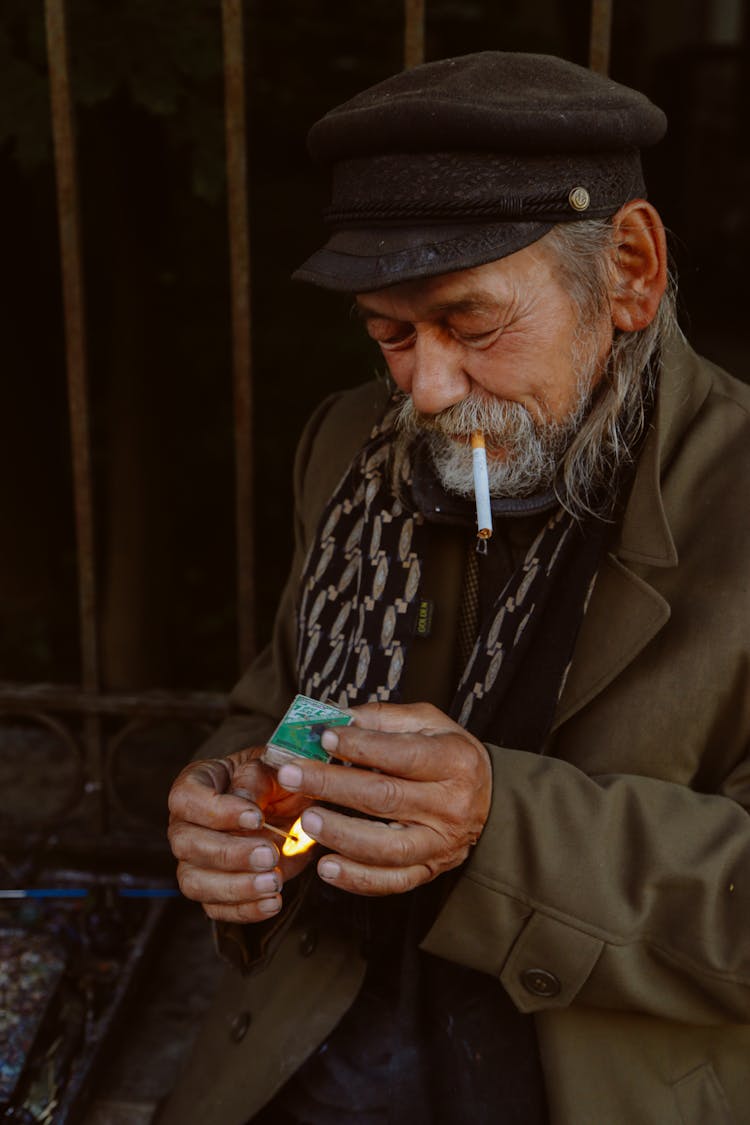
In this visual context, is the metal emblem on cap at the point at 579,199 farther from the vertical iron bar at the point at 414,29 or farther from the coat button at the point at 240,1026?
the coat button at the point at 240,1026

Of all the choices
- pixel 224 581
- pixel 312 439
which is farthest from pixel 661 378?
pixel 224 581

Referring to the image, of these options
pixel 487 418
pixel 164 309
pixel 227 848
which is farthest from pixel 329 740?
pixel 164 309

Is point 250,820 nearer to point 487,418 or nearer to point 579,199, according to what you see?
point 487,418

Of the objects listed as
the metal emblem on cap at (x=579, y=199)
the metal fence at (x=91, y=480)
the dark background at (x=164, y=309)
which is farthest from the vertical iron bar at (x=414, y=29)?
the metal emblem on cap at (x=579, y=199)

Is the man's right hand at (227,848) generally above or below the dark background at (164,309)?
below

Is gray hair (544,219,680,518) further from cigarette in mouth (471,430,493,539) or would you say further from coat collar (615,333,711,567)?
cigarette in mouth (471,430,493,539)

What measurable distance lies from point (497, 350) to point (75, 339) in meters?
1.16

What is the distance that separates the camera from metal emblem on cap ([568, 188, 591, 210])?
1680 mm

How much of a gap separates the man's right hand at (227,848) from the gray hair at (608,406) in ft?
2.20

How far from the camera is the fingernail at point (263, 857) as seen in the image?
5.32ft

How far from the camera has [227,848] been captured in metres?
1.66

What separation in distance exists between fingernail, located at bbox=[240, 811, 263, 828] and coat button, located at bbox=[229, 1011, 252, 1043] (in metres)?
0.53

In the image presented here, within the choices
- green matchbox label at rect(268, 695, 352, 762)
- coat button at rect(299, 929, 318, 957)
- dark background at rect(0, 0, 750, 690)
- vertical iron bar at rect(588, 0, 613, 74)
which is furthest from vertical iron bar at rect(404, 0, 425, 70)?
coat button at rect(299, 929, 318, 957)

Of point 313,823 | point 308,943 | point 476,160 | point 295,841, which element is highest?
point 476,160
